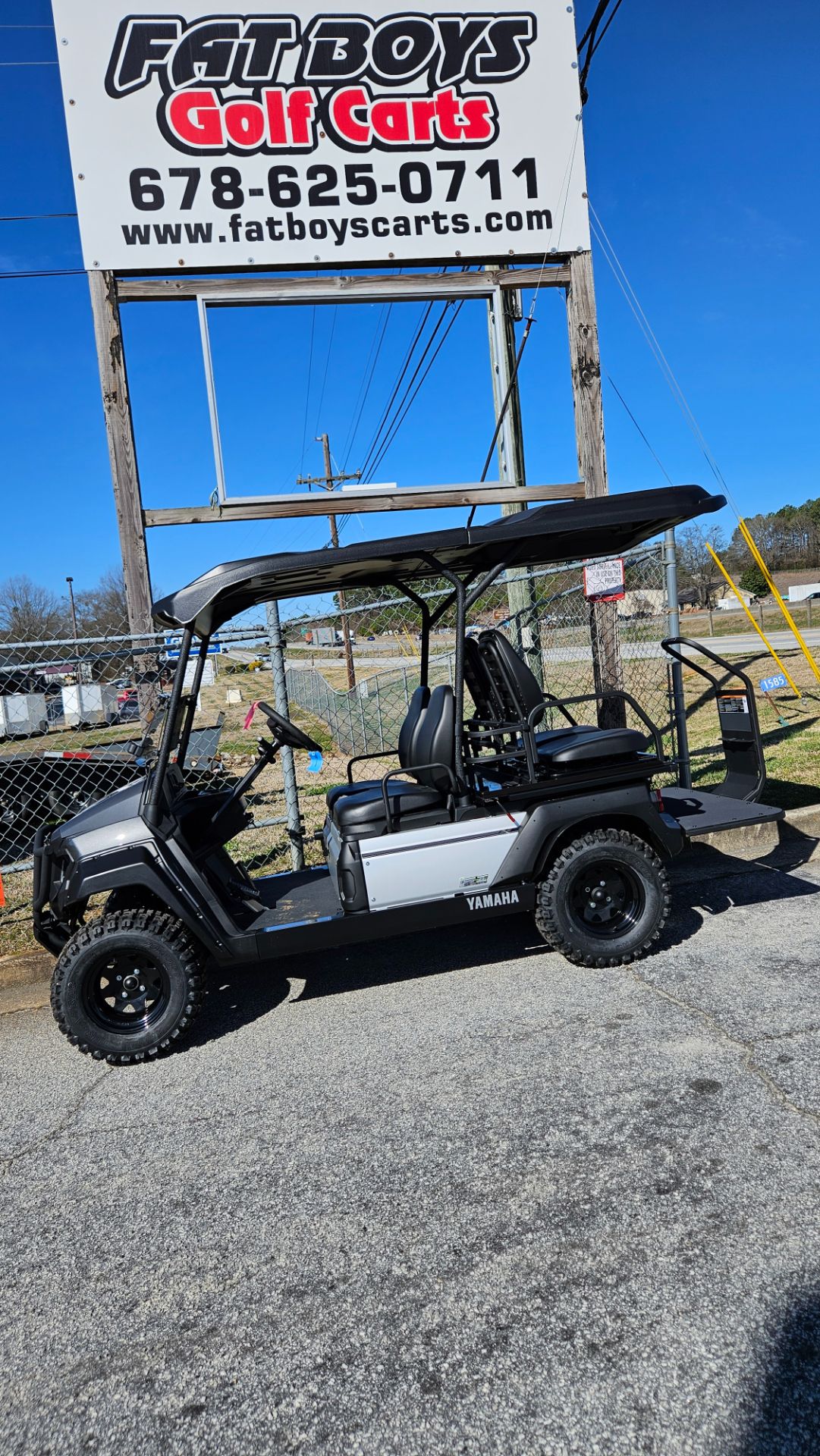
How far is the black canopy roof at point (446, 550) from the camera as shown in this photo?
373 centimetres

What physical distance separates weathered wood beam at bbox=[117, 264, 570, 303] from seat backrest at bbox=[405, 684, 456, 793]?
3368mm

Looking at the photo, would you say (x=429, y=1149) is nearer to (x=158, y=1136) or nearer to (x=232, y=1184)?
(x=232, y=1184)

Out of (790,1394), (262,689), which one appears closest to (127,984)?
(790,1394)

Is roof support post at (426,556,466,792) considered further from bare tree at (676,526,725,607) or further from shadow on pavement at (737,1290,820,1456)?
bare tree at (676,526,725,607)

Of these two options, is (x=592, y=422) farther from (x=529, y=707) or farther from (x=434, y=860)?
(x=434, y=860)

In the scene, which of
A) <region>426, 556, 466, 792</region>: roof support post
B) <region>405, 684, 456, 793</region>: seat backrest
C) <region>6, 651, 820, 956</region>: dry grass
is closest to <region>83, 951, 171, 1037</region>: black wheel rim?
<region>6, 651, 820, 956</region>: dry grass

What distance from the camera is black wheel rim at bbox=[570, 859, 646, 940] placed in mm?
4145

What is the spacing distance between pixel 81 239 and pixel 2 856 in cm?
494

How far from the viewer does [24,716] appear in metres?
16.3

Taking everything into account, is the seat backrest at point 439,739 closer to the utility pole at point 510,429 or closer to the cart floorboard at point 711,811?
the cart floorboard at point 711,811

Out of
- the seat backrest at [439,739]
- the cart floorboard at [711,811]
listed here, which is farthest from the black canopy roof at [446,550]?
the cart floorboard at [711,811]

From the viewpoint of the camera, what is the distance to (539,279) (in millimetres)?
6289

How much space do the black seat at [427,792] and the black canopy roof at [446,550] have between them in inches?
27.0

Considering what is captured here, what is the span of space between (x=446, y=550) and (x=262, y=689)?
7228 mm
